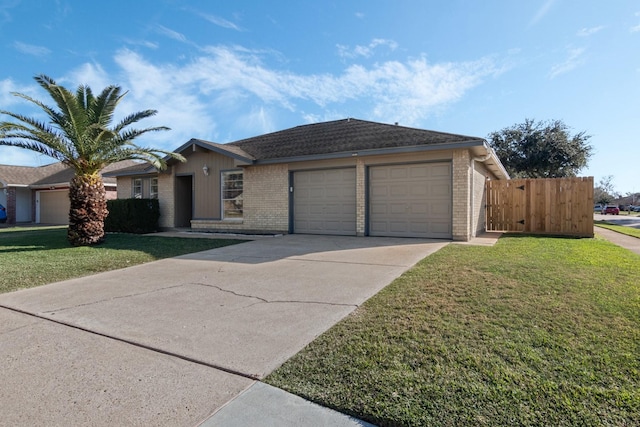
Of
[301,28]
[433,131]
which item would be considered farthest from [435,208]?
[301,28]

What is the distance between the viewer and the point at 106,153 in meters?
11.5

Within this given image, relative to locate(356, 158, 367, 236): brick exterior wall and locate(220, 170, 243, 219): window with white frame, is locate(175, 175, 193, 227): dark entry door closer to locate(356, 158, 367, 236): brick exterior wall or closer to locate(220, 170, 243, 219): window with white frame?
locate(220, 170, 243, 219): window with white frame

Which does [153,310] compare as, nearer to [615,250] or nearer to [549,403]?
[549,403]

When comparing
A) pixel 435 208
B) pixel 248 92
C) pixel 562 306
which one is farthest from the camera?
pixel 248 92

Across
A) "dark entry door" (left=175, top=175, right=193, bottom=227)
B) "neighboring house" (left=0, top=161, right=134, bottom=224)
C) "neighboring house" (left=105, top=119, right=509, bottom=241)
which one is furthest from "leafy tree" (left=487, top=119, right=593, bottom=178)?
"neighboring house" (left=0, top=161, right=134, bottom=224)

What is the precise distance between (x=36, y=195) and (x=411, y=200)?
29.0 metres

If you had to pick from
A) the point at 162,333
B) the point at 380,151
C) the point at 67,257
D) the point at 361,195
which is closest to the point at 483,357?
the point at 162,333

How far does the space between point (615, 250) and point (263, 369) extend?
32.4 feet

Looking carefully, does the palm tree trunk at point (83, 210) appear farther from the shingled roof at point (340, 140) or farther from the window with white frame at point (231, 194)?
the shingled roof at point (340, 140)

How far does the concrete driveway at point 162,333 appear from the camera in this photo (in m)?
2.60

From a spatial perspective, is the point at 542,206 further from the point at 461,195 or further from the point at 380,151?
the point at 380,151

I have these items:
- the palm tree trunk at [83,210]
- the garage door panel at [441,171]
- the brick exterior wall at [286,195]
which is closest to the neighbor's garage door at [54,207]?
the brick exterior wall at [286,195]

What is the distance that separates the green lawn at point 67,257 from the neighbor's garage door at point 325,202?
2.91 m

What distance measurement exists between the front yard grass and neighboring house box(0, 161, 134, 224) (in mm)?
25079
